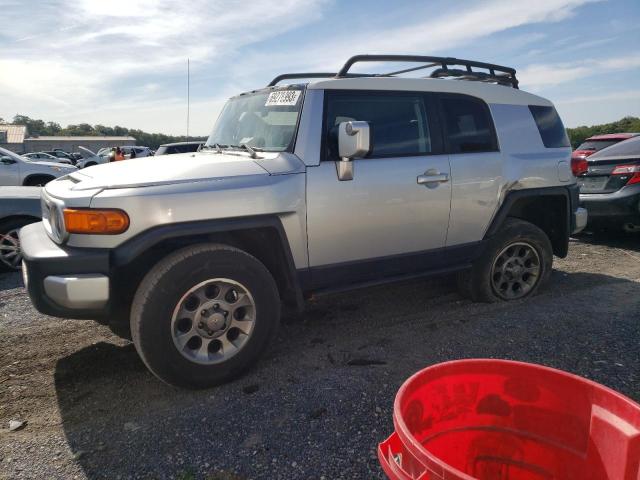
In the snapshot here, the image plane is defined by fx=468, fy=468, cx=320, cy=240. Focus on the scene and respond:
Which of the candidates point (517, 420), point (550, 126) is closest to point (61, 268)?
point (517, 420)

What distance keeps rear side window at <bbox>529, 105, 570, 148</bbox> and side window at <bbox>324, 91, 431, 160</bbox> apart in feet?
4.35

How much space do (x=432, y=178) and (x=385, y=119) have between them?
0.57m

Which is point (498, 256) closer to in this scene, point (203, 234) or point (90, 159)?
point (203, 234)

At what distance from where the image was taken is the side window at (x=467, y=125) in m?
3.76

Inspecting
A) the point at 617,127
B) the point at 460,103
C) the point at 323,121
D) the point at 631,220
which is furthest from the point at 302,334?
the point at 617,127

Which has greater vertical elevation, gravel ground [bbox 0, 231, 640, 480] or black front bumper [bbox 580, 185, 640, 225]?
black front bumper [bbox 580, 185, 640, 225]

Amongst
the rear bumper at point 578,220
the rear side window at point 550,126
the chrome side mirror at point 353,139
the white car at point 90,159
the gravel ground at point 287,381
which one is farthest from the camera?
the white car at point 90,159

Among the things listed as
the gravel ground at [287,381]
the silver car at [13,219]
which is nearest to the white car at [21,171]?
the silver car at [13,219]

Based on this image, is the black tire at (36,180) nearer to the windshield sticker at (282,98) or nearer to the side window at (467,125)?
the windshield sticker at (282,98)

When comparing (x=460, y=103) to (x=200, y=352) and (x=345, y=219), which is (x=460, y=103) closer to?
(x=345, y=219)

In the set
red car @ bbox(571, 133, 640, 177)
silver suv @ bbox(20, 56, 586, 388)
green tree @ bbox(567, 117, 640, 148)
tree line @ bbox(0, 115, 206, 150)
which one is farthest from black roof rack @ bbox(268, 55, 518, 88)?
tree line @ bbox(0, 115, 206, 150)

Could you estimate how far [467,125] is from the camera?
152 inches

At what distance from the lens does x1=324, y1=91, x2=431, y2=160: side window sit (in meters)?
3.30

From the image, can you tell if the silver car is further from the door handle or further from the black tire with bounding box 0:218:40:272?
the door handle
